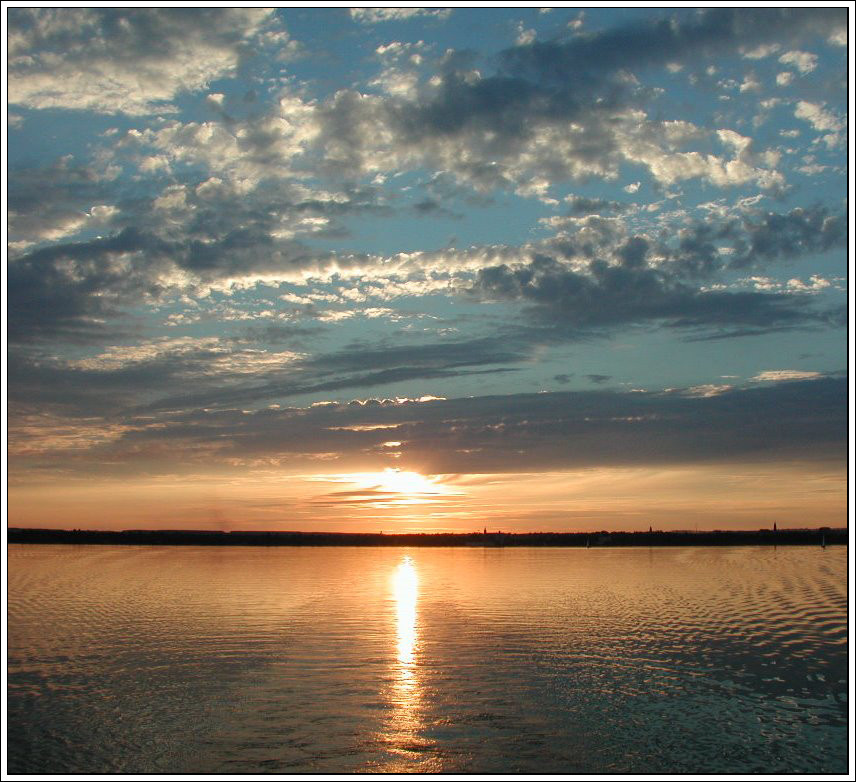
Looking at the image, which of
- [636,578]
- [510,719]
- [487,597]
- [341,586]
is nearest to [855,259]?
[510,719]

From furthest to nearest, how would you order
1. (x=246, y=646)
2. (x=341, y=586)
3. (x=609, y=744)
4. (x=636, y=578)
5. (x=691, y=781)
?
(x=636, y=578)
(x=341, y=586)
(x=246, y=646)
(x=609, y=744)
(x=691, y=781)

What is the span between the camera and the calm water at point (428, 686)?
27.1 meters

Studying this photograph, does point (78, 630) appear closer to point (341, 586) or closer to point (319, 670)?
point (319, 670)

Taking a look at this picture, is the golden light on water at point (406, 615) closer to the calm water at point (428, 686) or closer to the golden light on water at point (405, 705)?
the golden light on water at point (405, 705)

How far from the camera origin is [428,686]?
3741 centimetres

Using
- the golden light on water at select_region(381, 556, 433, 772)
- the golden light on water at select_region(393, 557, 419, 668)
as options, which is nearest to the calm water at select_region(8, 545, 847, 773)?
the golden light on water at select_region(381, 556, 433, 772)

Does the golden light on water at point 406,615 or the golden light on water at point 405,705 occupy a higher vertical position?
the golden light on water at point 405,705

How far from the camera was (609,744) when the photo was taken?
28297 mm

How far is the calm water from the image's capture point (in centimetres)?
2708

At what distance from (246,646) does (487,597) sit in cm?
3744

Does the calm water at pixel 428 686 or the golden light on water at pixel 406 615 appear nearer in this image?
the calm water at pixel 428 686

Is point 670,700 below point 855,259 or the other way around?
below

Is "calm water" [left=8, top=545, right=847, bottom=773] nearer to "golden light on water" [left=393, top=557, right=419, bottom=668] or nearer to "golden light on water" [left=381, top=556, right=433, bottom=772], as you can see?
"golden light on water" [left=381, top=556, right=433, bottom=772]

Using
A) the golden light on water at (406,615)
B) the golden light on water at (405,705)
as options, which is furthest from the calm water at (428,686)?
the golden light on water at (406,615)
